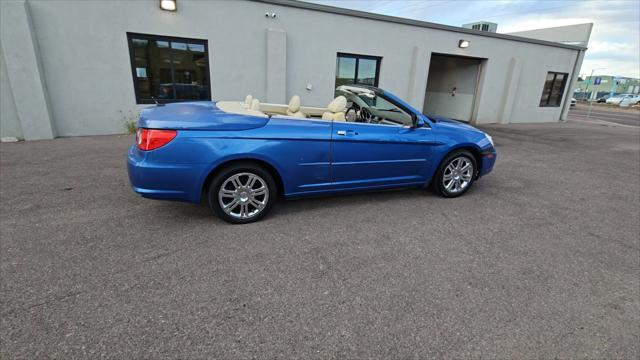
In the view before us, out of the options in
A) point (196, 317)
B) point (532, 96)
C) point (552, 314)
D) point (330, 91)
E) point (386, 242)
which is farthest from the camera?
point (532, 96)

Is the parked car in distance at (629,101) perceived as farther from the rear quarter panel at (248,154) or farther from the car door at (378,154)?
the rear quarter panel at (248,154)

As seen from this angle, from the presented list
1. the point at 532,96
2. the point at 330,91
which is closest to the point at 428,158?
the point at 330,91

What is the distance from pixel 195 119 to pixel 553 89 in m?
18.1

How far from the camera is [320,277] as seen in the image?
2.53 meters

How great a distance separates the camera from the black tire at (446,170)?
434 centimetres

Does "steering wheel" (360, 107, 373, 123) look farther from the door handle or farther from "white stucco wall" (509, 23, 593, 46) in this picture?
"white stucco wall" (509, 23, 593, 46)

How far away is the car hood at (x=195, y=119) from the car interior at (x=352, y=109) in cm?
55

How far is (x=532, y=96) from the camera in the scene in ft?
47.5

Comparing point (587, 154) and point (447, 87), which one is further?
point (447, 87)

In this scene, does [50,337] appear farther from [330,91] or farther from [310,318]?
[330,91]

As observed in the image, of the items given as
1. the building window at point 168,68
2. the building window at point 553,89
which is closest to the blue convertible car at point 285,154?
the building window at point 168,68

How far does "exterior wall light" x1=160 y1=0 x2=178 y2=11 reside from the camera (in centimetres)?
754

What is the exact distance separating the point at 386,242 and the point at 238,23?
24.9 ft

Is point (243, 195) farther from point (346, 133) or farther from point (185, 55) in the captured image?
point (185, 55)
